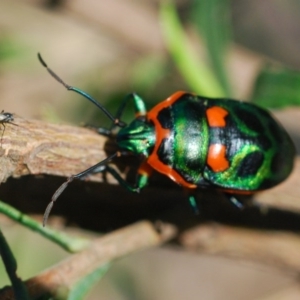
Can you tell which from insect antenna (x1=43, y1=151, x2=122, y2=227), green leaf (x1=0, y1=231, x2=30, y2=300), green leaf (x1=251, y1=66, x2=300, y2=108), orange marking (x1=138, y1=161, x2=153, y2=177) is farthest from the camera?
green leaf (x1=251, y1=66, x2=300, y2=108)

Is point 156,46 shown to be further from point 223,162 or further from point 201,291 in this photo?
point 201,291

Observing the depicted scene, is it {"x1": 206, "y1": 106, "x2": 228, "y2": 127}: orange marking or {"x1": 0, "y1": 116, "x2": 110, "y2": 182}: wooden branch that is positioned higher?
{"x1": 206, "y1": 106, "x2": 228, "y2": 127}: orange marking

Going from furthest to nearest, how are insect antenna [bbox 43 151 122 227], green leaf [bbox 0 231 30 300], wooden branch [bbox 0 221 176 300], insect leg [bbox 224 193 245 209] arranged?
1. insect leg [bbox 224 193 245 209]
2. insect antenna [bbox 43 151 122 227]
3. wooden branch [bbox 0 221 176 300]
4. green leaf [bbox 0 231 30 300]

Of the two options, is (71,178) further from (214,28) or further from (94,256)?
(214,28)

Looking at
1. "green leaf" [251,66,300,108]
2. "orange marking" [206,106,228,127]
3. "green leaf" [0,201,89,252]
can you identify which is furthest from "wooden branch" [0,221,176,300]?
"green leaf" [251,66,300,108]

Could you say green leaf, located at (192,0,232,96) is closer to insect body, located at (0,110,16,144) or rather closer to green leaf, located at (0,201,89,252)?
green leaf, located at (0,201,89,252)

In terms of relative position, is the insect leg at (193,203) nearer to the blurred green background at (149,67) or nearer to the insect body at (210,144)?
the insect body at (210,144)
